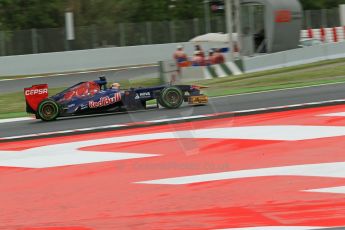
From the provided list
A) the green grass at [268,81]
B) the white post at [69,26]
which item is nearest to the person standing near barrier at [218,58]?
the green grass at [268,81]

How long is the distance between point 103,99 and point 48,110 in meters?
1.20

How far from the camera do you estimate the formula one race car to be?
12.6 m

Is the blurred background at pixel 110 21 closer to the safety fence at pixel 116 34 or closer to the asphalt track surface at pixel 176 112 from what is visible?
the safety fence at pixel 116 34

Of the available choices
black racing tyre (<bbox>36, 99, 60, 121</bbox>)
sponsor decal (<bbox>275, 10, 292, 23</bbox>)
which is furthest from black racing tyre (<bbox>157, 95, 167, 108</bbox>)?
sponsor decal (<bbox>275, 10, 292, 23</bbox>)

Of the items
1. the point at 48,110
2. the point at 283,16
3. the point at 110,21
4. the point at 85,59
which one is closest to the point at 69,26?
the point at 85,59

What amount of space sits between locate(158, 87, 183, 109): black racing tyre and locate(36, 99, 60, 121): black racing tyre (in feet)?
7.20

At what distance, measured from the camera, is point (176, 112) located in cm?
1197

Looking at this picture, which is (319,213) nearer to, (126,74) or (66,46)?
(126,74)

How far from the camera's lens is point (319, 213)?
18.0 ft

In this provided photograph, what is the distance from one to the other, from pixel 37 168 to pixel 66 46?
2757 centimetres

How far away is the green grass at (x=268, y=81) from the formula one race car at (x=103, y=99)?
137cm

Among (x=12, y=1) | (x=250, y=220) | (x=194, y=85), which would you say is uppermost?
→ (x=12, y=1)

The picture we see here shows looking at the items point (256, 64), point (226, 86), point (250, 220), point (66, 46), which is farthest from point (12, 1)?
point (250, 220)

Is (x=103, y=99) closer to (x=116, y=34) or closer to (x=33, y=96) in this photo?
(x=33, y=96)
